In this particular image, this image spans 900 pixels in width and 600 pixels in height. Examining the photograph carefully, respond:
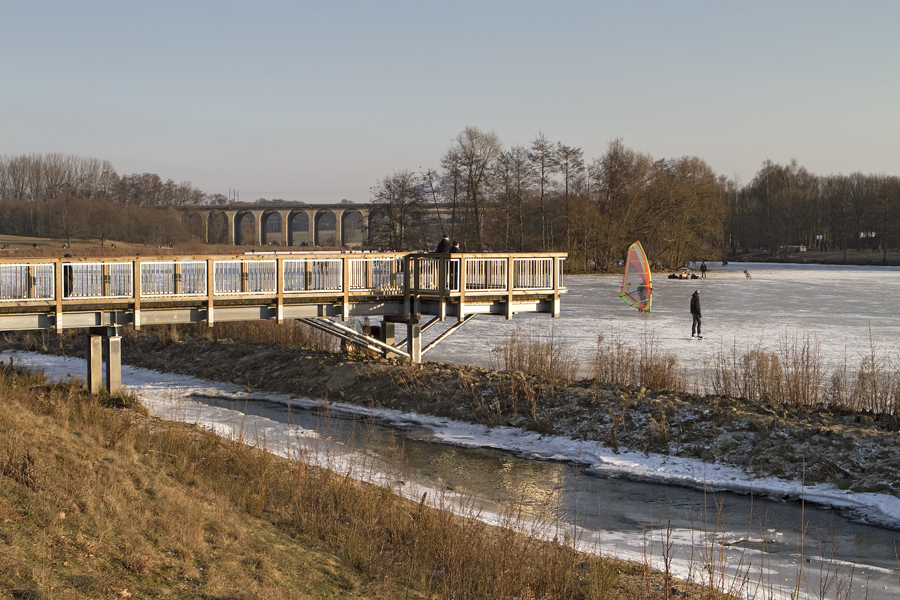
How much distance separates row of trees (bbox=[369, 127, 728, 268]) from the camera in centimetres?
7294

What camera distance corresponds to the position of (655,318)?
3528 centimetres

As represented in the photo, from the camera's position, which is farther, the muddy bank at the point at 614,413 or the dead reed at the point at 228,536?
the muddy bank at the point at 614,413

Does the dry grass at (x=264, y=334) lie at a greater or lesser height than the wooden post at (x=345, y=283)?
lesser

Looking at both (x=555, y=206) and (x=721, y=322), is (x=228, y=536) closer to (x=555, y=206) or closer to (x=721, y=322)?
(x=721, y=322)

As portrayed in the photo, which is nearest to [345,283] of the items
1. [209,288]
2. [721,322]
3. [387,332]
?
[387,332]

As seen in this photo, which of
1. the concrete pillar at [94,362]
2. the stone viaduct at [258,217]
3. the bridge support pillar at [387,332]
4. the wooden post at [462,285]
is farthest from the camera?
the stone viaduct at [258,217]

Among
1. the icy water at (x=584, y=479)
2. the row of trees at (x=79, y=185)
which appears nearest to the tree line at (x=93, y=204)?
the row of trees at (x=79, y=185)

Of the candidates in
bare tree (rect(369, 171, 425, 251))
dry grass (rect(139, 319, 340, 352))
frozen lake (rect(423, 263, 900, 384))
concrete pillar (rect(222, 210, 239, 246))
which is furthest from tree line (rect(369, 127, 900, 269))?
concrete pillar (rect(222, 210, 239, 246))

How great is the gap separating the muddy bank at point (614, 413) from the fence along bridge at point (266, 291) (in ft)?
5.72

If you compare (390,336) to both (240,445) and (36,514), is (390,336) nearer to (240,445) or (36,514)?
(240,445)

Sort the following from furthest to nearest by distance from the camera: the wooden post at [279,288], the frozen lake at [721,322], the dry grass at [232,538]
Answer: the frozen lake at [721,322]
the wooden post at [279,288]
the dry grass at [232,538]

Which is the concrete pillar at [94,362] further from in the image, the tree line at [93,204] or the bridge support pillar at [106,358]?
the tree line at [93,204]

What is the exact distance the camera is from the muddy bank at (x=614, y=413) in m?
13.7

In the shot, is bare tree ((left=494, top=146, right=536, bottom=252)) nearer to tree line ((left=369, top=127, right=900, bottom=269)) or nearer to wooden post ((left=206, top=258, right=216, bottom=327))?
tree line ((left=369, top=127, right=900, bottom=269))
